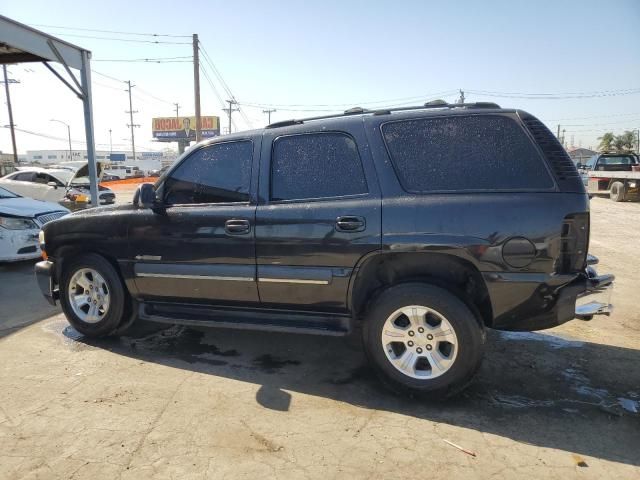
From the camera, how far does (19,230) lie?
7496mm

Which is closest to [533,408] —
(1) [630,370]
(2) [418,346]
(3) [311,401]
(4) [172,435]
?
(2) [418,346]

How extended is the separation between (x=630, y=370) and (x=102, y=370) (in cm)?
430

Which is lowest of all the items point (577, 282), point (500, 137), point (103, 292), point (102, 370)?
point (102, 370)

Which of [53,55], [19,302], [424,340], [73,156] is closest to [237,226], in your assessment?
[424,340]

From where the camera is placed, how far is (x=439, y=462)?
2.58 m

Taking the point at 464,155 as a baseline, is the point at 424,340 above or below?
below

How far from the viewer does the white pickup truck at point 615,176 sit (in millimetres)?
18823

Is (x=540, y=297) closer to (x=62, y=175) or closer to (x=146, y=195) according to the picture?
(x=146, y=195)

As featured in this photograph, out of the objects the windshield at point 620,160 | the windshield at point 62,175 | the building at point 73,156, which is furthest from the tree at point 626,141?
the building at point 73,156

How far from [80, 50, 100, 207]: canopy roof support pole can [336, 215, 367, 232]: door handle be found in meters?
9.42

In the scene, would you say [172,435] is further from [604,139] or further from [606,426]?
[604,139]

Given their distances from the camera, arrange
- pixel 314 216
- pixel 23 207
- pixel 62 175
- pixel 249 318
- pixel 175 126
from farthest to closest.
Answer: pixel 175 126
pixel 62 175
pixel 23 207
pixel 249 318
pixel 314 216

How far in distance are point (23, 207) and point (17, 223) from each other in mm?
513

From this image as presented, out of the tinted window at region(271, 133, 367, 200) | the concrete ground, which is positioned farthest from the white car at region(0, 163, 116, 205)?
the tinted window at region(271, 133, 367, 200)
